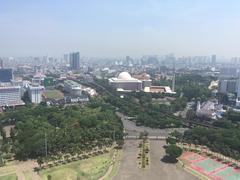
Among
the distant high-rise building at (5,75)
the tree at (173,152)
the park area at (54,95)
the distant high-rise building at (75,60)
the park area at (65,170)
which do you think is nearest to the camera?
the park area at (65,170)

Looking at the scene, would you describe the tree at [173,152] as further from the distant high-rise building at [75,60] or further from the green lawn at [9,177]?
the distant high-rise building at [75,60]

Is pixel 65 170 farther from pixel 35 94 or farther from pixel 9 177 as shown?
pixel 35 94

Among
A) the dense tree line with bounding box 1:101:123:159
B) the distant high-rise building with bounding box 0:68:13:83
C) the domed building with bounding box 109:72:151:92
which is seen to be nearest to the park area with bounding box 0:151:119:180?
the dense tree line with bounding box 1:101:123:159

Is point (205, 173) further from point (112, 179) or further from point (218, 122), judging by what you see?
point (218, 122)

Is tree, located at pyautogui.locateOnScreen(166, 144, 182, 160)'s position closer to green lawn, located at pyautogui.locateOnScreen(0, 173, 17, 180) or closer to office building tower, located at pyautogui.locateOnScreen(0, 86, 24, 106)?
green lawn, located at pyautogui.locateOnScreen(0, 173, 17, 180)

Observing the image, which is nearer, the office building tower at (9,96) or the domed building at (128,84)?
the office building tower at (9,96)

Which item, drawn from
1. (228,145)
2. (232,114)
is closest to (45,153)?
(228,145)

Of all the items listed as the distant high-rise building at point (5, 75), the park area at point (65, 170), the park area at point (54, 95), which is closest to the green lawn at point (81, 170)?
the park area at point (65, 170)
